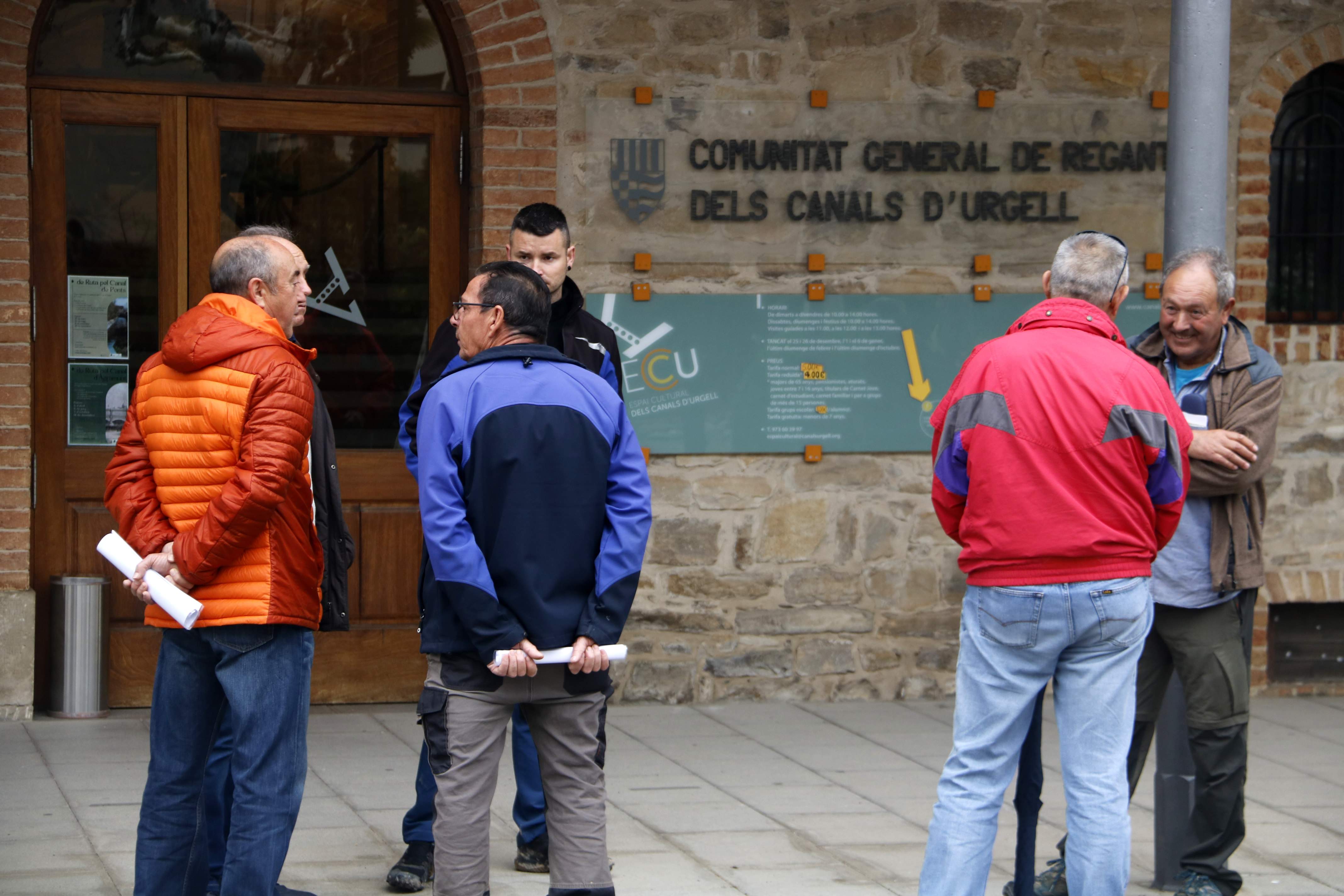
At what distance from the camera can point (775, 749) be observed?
6.25m

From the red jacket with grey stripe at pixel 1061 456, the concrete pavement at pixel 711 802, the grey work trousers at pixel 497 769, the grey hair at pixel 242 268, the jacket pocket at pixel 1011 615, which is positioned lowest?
the concrete pavement at pixel 711 802

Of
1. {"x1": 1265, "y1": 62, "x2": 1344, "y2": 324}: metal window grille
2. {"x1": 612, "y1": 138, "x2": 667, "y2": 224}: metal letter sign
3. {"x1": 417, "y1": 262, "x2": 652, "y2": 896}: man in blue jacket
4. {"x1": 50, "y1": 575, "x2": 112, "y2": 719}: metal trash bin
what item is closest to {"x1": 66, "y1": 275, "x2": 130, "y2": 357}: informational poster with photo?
{"x1": 50, "y1": 575, "x2": 112, "y2": 719}: metal trash bin

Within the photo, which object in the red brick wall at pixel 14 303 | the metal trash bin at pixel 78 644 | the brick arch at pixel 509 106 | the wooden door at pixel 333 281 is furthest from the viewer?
the brick arch at pixel 509 106

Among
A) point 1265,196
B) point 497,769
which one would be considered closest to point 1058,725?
point 497,769

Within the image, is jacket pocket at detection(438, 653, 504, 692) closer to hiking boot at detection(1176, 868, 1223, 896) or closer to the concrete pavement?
the concrete pavement

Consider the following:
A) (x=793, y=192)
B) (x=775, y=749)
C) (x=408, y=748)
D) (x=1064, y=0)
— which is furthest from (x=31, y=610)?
(x=1064, y=0)

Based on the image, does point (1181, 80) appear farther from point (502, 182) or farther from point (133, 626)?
point (133, 626)

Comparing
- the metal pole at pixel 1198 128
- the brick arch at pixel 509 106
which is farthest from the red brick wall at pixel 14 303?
the metal pole at pixel 1198 128

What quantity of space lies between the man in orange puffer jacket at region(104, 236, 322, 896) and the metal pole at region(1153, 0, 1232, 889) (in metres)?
2.50

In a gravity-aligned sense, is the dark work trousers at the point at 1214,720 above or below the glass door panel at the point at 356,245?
below

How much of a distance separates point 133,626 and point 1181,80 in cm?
471

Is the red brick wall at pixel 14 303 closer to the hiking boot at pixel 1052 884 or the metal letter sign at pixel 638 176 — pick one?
the metal letter sign at pixel 638 176

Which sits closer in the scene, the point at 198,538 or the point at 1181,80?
the point at 198,538

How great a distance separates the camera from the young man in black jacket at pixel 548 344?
4391 mm
